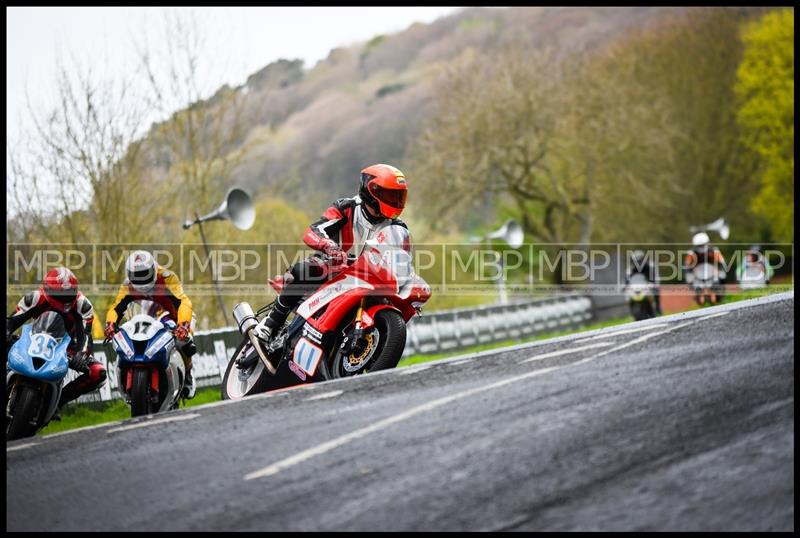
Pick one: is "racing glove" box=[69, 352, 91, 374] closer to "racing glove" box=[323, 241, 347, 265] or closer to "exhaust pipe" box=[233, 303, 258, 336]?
"exhaust pipe" box=[233, 303, 258, 336]

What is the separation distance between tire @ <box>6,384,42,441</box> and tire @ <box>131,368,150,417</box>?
85 cm

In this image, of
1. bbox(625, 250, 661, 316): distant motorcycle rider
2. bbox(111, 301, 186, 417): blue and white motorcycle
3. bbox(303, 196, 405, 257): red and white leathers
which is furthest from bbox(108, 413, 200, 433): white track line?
bbox(625, 250, 661, 316): distant motorcycle rider

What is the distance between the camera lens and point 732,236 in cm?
5372

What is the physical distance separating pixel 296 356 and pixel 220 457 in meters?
3.28

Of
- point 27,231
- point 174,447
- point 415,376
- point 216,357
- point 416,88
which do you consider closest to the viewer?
point 174,447

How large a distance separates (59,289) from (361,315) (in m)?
3.45

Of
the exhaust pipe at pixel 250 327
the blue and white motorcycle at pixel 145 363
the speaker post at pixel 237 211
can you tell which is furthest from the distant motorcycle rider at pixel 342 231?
the speaker post at pixel 237 211

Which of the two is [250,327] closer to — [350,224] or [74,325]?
[350,224]

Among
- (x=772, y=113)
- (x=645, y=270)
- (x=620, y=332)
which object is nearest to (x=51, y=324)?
(x=620, y=332)

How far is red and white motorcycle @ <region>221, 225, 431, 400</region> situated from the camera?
841 cm

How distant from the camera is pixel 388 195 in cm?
893

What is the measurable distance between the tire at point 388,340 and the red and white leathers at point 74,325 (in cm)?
328

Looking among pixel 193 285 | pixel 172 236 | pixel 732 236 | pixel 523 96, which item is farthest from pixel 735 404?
pixel 732 236

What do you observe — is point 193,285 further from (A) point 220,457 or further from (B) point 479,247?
(B) point 479,247
